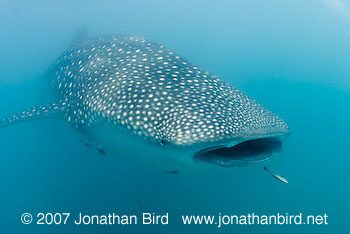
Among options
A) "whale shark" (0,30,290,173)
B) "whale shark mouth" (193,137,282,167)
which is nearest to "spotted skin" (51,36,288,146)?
"whale shark" (0,30,290,173)

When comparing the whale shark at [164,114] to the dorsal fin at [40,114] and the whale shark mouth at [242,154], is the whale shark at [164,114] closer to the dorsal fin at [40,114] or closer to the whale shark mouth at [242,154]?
the whale shark mouth at [242,154]

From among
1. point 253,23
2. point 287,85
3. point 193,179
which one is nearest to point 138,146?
point 193,179

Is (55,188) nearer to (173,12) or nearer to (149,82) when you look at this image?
(149,82)

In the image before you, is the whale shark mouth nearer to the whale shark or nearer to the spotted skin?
the whale shark

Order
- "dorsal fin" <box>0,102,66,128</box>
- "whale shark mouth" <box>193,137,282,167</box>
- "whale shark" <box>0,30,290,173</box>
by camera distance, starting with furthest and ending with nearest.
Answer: "dorsal fin" <box>0,102,66,128</box>
"whale shark mouth" <box>193,137,282,167</box>
"whale shark" <box>0,30,290,173</box>

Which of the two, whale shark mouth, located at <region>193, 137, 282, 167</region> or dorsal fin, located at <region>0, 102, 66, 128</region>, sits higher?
dorsal fin, located at <region>0, 102, 66, 128</region>

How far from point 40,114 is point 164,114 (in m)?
3.63

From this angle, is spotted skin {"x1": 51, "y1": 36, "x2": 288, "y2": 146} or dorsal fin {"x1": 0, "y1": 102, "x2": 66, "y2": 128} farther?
dorsal fin {"x1": 0, "y1": 102, "x2": 66, "y2": 128}

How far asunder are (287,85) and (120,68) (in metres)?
16.4

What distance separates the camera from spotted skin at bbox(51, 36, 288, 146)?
8.52 feet

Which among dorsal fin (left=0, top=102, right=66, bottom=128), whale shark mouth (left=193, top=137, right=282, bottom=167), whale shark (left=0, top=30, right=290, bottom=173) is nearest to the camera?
Answer: whale shark (left=0, top=30, right=290, bottom=173)

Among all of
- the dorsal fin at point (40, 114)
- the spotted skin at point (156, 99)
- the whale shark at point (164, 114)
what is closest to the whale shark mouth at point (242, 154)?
the whale shark at point (164, 114)

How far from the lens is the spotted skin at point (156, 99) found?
2598 mm

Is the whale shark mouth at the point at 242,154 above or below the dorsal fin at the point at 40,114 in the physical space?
below
